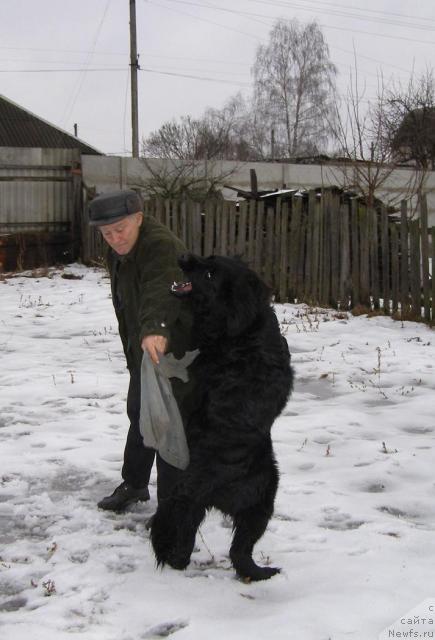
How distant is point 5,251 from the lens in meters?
13.9

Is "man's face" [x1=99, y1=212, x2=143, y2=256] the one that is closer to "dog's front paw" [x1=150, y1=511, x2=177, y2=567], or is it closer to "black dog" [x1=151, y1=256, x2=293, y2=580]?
"black dog" [x1=151, y1=256, x2=293, y2=580]

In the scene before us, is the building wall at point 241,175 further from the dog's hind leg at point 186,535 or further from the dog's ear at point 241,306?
the dog's hind leg at point 186,535

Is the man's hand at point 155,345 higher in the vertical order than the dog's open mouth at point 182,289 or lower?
lower

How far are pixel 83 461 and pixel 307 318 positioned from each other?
476 cm

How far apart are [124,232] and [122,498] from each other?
54.5 inches

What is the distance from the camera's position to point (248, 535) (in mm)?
2705

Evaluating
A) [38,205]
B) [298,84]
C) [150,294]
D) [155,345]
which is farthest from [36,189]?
[298,84]

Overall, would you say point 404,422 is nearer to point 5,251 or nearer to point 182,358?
point 182,358

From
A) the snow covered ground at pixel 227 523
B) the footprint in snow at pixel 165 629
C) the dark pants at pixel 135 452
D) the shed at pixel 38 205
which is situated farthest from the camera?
the shed at pixel 38 205

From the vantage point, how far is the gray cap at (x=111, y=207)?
116 inches

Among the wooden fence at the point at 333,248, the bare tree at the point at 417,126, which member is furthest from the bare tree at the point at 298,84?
the wooden fence at the point at 333,248

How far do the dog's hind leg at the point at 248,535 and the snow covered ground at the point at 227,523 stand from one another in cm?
7

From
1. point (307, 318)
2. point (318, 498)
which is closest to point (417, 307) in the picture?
→ point (307, 318)

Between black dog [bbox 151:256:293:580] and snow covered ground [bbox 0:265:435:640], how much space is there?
24 centimetres
